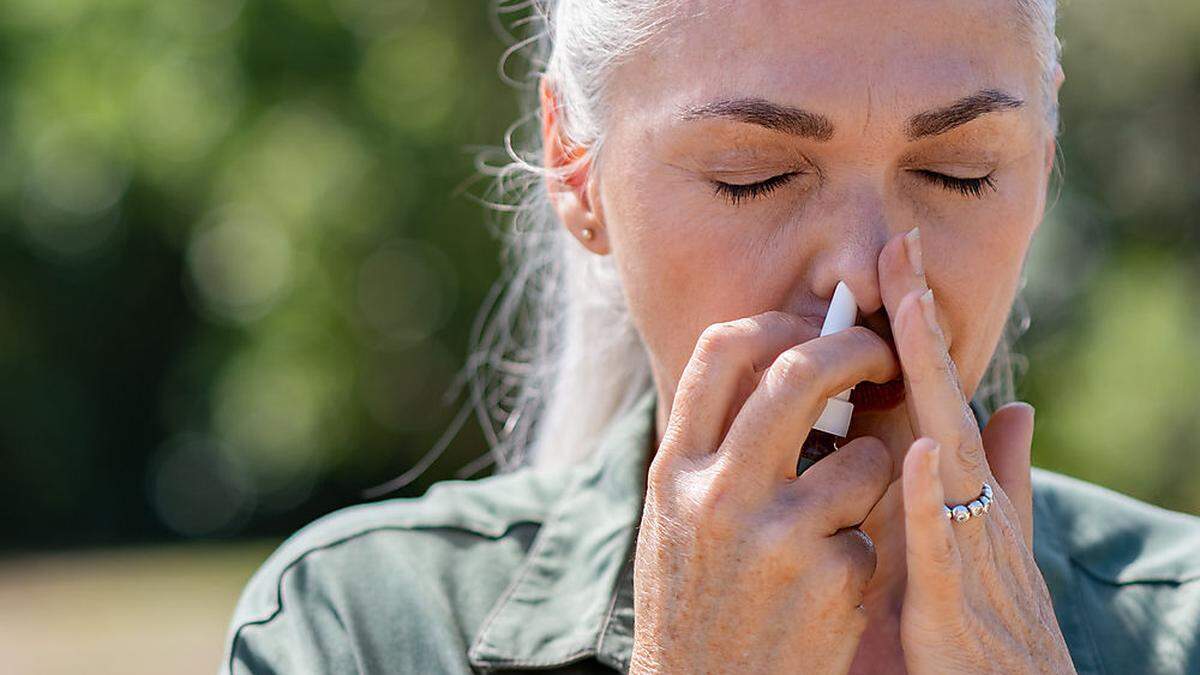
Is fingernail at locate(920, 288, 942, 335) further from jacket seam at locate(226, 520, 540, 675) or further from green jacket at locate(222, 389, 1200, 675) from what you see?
jacket seam at locate(226, 520, 540, 675)

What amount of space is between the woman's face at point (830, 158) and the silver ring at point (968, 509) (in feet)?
0.87

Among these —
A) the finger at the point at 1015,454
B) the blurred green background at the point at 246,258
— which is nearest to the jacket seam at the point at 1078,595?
the finger at the point at 1015,454

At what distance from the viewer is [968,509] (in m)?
1.95

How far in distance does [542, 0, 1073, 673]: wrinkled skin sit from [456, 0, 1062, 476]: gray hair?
84 millimetres

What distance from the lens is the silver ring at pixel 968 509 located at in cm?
194

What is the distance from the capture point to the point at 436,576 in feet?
8.82

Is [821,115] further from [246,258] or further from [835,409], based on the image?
[246,258]

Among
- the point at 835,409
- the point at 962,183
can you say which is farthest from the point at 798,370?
the point at 962,183

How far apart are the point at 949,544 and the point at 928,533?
1.5 inches

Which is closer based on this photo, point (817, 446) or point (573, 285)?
point (817, 446)

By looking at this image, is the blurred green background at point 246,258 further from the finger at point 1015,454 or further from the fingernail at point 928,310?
the fingernail at point 928,310

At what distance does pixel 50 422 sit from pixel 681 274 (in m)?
15.6

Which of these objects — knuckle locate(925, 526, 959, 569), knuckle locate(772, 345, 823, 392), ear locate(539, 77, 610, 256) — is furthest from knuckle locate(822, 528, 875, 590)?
ear locate(539, 77, 610, 256)

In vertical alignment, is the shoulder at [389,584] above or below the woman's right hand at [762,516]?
below
